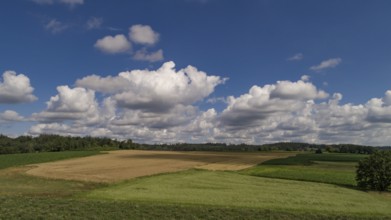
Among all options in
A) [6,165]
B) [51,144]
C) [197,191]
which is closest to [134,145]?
[51,144]

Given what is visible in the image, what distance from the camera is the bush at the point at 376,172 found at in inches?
1273

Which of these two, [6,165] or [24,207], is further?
[6,165]

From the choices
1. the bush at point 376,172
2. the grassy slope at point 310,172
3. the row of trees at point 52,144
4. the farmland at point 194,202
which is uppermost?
the row of trees at point 52,144

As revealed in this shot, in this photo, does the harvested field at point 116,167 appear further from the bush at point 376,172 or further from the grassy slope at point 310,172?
the bush at point 376,172

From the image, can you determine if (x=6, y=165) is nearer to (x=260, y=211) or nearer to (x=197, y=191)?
(x=197, y=191)

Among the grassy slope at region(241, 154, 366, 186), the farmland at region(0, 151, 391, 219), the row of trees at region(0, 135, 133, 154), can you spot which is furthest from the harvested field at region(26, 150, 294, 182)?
the row of trees at region(0, 135, 133, 154)

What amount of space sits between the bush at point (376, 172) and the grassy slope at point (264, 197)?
3154 mm

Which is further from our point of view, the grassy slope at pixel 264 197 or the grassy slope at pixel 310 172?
the grassy slope at pixel 310 172

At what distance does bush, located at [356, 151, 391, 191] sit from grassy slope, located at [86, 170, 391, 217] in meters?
3.15

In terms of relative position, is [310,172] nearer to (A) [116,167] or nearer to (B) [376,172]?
(B) [376,172]

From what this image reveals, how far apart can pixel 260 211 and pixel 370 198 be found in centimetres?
1183

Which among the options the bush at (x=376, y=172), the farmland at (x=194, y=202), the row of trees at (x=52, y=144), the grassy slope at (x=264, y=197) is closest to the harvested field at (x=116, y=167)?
the farmland at (x=194, y=202)

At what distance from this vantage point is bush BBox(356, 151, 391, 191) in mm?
32344

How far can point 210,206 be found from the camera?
22391 millimetres
